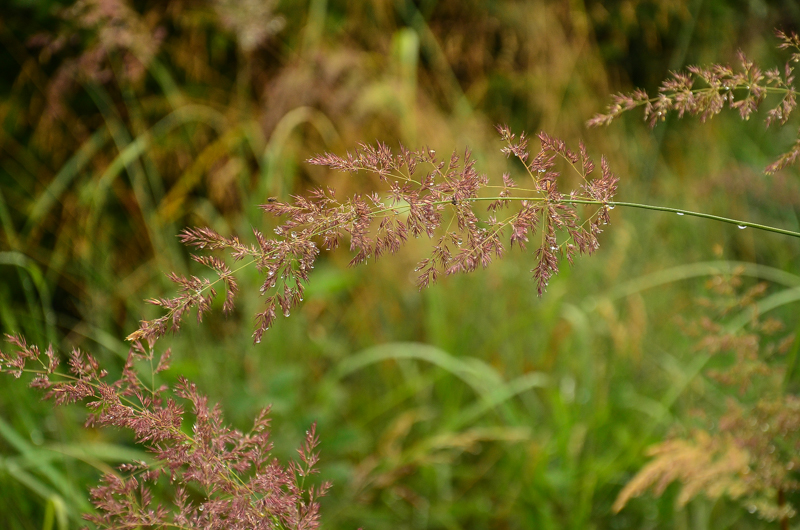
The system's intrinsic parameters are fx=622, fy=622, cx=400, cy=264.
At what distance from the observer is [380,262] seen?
2303 millimetres

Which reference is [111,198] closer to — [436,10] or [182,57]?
[182,57]

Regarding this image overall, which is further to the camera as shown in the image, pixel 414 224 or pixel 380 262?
pixel 380 262

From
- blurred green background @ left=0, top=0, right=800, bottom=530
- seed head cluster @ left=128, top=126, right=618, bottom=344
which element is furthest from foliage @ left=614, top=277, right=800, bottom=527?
seed head cluster @ left=128, top=126, right=618, bottom=344

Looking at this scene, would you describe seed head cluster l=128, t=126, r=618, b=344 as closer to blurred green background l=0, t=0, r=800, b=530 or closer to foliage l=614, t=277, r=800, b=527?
foliage l=614, t=277, r=800, b=527

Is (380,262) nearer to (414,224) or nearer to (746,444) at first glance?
(746,444)

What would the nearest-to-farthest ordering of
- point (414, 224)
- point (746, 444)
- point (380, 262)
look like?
point (414, 224) < point (746, 444) < point (380, 262)

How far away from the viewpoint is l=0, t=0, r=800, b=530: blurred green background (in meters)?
1.48

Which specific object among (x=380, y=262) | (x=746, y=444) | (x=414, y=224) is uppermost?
(x=414, y=224)

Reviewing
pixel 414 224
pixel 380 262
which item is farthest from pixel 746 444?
pixel 380 262

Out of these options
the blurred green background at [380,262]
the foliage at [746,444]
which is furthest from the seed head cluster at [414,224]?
the blurred green background at [380,262]

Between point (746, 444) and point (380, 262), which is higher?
point (746, 444)

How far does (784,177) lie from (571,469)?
1.17 m

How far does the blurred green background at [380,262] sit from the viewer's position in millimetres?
1484

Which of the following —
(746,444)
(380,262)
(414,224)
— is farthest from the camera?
(380,262)
